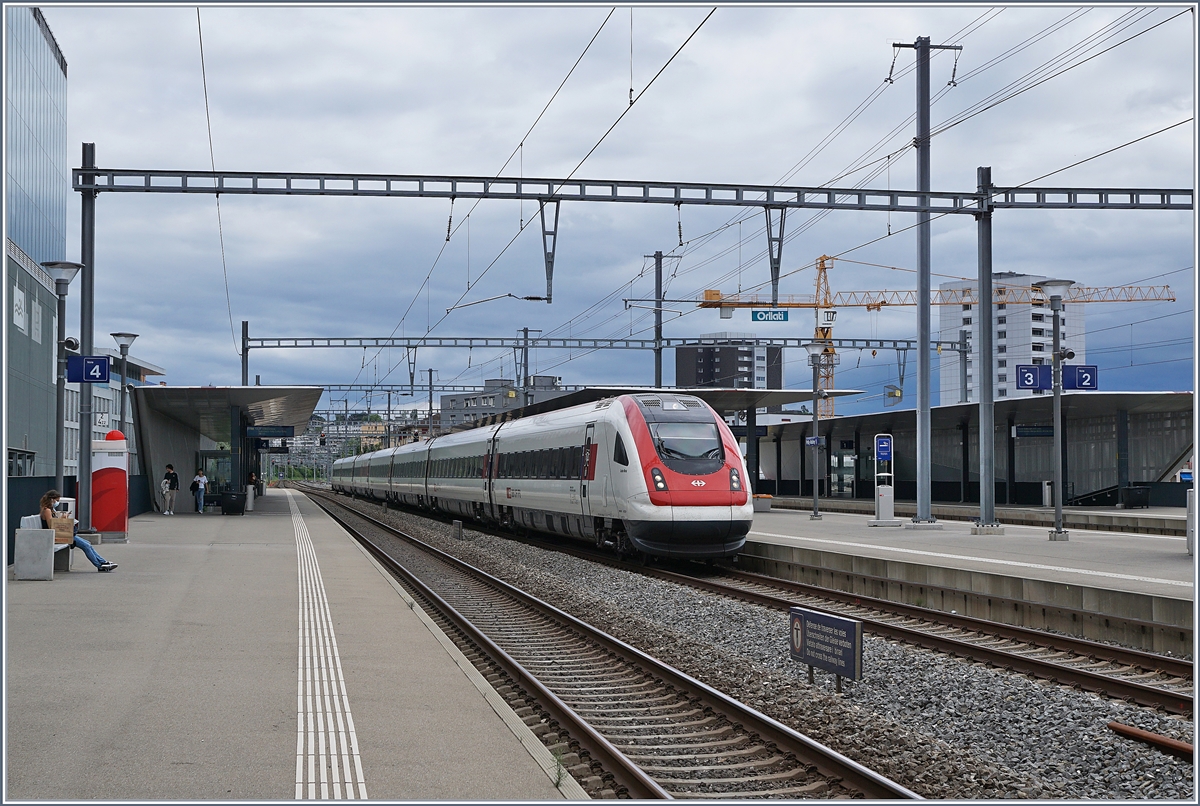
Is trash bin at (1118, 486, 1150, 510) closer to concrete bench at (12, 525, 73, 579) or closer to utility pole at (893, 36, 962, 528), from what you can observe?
utility pole at (893, 36, 962, 528)

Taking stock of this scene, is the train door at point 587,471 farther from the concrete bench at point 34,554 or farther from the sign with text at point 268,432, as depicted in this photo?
the sign with text at point 268,432

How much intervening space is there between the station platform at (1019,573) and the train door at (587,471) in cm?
316

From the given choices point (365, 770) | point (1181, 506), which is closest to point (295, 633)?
point (365, 770)

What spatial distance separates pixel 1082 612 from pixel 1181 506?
27653 mm

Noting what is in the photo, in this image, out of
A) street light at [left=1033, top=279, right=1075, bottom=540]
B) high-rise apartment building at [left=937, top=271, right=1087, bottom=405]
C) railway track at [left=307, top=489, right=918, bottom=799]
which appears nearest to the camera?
railway track at [left=307, top=489, right=918, bottom=799]

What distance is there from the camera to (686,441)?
19359 mm

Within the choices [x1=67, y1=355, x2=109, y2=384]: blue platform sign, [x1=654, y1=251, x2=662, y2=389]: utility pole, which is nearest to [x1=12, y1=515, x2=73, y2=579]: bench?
[x1=67, y1=355, x2=109, y2=384]: blue platform sign

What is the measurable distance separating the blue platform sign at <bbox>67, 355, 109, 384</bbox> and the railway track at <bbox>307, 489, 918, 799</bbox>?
27.8 feet

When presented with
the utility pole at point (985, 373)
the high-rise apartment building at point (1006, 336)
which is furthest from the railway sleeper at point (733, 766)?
the high-rise apartment building at point (1006, 336)

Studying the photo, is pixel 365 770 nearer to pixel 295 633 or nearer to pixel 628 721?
pixel 628 721

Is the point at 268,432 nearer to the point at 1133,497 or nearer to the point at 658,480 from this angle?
the point at 658,480

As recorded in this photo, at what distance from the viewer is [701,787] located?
23.0 ft

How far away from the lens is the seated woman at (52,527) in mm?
16094

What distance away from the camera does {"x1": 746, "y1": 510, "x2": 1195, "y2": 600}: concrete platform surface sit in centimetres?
1554
